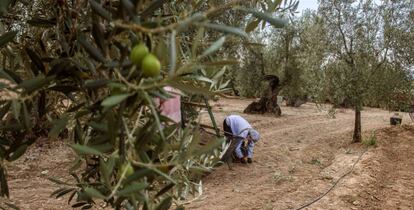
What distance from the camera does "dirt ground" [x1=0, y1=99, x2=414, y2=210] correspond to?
5.99m

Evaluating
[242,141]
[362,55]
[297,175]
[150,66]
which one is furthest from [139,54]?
[362,55]

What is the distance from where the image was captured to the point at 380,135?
11719mm

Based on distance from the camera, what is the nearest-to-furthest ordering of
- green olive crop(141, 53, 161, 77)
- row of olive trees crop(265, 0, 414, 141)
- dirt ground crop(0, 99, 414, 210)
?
green olive crop(141, 53, 161, 77) < dirt ground crop(0, 99, 414, 210) < row of olive trees crop(265, 0, 414, 141)

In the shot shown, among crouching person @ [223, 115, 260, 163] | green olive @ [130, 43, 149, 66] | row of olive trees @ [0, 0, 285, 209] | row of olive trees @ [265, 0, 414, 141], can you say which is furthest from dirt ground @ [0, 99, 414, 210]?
green olive @ [130, 43, 149, 66]

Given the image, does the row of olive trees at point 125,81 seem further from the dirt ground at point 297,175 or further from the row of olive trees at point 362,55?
the row of olive trees at point 362,55

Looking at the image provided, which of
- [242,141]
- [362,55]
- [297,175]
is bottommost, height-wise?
[297,175]

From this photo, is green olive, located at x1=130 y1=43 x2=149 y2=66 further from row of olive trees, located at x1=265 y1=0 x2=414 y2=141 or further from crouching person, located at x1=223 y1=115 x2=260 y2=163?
row of olive trees, located at x1=265 y1=0 x2=414 y2=141

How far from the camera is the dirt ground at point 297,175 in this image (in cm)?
599

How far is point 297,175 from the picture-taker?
24.6 feet

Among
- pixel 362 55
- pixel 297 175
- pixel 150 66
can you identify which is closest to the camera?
pixel 150 66

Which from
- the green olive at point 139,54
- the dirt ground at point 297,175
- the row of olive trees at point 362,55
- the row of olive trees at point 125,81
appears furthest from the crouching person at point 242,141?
the green olive at point 139,54

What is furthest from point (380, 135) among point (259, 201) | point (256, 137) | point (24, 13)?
point (24, 13)

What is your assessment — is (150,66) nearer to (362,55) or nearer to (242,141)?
(242,141)

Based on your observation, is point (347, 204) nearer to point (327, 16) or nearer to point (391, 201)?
point (391, 201)
